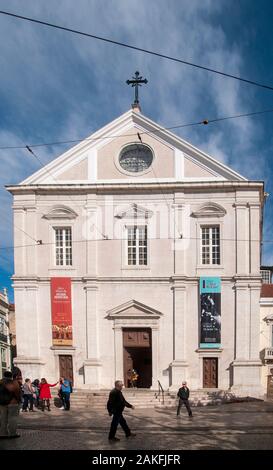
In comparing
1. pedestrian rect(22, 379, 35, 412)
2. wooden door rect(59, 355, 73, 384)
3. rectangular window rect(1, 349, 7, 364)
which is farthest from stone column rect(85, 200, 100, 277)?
rectangular window rect(1, 349, 7, 364)

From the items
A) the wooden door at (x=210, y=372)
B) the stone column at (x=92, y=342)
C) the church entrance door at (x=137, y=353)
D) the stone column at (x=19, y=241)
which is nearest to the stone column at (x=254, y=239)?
the wooden door at (x=210, y=372)

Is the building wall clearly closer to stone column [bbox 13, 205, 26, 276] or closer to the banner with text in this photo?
stone column [bbox 13, 205, 26, 276]

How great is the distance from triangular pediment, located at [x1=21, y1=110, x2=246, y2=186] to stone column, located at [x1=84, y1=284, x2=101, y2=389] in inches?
239

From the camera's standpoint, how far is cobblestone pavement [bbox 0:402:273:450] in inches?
444

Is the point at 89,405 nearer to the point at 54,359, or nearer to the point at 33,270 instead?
the point at 54,359

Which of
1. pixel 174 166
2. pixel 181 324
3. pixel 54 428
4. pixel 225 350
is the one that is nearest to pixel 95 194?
pixel 174 166

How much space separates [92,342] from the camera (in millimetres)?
24344

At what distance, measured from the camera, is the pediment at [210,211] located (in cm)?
2444

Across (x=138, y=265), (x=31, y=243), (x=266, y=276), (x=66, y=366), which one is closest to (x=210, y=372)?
(x=138, y=265)

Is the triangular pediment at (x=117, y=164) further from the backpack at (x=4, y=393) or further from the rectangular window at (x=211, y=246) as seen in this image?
the backpack at (x=4, y=393)
